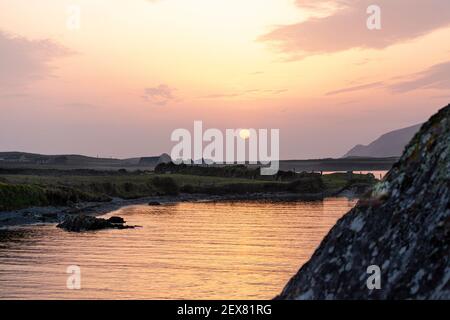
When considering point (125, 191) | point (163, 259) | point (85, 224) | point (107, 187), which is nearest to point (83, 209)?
point (85, 224)

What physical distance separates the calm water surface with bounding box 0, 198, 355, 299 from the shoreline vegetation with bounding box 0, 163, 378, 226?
43.9 feet

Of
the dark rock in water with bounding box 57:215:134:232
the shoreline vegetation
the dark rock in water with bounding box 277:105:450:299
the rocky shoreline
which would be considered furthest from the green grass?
the dark rock in water with bounding box 277:105:450:299

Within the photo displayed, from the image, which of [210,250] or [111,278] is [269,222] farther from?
[111,278]

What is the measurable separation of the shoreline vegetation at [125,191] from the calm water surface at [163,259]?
43.9 ft

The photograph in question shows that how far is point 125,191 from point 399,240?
401 ft

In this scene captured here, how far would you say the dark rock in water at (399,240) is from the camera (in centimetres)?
582

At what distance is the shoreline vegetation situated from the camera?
3140 inches

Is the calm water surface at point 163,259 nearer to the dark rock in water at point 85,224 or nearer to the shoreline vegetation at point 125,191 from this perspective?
the dark rock in water at point 85,224

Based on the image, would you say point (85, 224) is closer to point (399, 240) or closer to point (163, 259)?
point (163, 259)

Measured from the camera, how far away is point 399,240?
20.6 ft

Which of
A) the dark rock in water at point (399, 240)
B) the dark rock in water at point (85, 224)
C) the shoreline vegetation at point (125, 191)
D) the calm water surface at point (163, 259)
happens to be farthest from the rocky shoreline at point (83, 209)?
the dark rock in water at point (399, 240)

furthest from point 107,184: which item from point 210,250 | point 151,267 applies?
point 151,267
